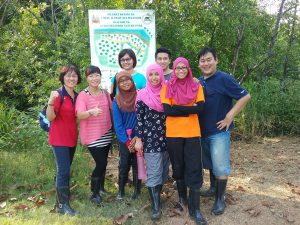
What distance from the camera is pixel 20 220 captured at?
3.98 metres

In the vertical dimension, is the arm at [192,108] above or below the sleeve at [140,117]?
above

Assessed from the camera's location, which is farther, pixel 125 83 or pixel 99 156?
pixel 99 156

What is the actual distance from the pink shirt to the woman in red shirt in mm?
114

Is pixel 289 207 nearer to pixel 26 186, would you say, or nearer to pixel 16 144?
pixel 26 186

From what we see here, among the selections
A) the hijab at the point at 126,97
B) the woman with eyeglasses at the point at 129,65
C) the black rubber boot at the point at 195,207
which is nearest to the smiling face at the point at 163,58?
the woman with eyeglasses at the point at 129,65

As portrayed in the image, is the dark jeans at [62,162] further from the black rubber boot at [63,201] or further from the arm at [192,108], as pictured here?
the arm at [192,108]

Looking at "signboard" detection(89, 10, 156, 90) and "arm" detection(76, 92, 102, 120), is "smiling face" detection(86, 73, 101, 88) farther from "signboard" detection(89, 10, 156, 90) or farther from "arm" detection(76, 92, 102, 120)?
"signboard" detection(89, 10, 156, 90)

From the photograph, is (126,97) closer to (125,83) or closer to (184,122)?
(125,83)

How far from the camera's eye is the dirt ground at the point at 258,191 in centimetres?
405

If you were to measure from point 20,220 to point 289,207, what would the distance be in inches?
123

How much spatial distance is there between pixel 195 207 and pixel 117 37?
117 inches

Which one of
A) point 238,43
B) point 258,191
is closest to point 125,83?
point 258,191

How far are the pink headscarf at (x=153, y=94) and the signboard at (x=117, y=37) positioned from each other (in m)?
1.72

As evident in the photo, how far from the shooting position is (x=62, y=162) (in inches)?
161
